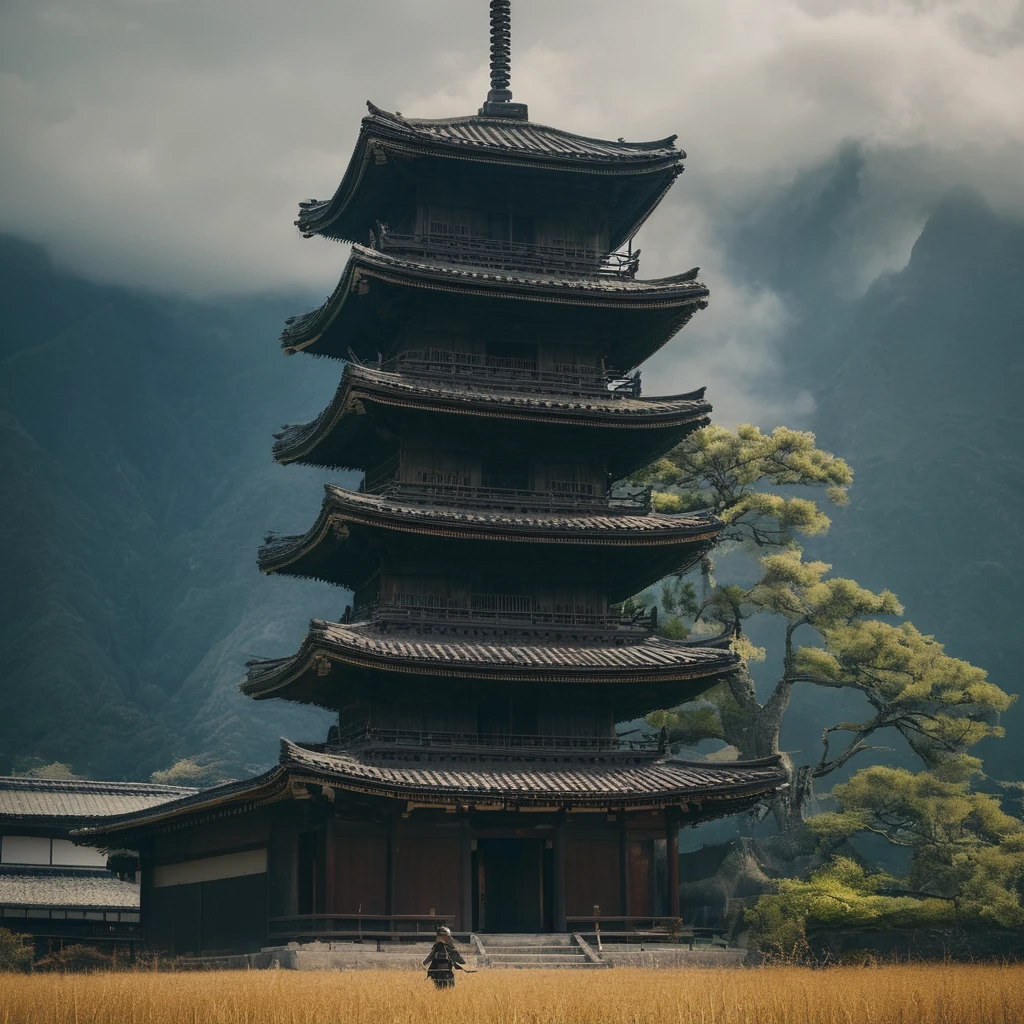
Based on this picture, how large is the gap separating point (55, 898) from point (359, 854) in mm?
19861

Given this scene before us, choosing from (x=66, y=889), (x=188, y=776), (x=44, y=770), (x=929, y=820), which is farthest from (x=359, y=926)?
(x=44, y=770)

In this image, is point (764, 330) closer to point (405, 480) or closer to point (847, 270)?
point (847, 270)

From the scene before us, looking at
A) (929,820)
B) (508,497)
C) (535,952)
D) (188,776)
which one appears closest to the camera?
(535,952)

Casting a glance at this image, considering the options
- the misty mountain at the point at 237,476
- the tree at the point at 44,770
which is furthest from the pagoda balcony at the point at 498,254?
the misty mountain at the point at 237,476

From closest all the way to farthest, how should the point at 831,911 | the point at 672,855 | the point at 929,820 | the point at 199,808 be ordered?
the point at 199,808
the point at 672,855
the point at 831,911
the point at 929,820

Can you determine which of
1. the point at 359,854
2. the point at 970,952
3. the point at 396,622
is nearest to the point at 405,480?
the point at 396,622

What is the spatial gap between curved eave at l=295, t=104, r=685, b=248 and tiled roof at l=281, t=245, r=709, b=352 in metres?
2.54

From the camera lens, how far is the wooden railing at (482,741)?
34.3 meters

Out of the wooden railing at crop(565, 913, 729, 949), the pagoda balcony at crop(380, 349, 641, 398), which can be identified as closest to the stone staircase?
the wooden railing at crop(565, 913, 729, 949)

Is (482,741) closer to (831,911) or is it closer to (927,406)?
(831,911)

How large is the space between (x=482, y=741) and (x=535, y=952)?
5.75 meters

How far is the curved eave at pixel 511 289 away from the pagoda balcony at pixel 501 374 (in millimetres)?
1791

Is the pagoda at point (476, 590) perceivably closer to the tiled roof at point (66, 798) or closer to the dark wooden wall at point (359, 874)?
the dark wooden wall at point (359, 874)

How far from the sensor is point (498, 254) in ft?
127
